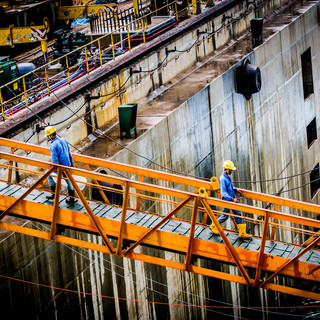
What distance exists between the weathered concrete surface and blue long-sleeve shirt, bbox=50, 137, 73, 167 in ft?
7.59

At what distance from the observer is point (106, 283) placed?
17.2 metres

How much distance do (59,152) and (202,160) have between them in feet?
32.1

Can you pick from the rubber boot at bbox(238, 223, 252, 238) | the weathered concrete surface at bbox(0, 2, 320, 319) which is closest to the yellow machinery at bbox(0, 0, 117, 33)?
the weathered concrete surface at bbox(0, 2, 320, 319)

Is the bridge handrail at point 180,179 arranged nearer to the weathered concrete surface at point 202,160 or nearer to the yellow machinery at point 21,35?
the weathered concrete surface at point 202,160

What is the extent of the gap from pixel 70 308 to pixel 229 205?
230 inches

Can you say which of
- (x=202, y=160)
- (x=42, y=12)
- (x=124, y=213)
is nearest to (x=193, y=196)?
(x=124, y=213)

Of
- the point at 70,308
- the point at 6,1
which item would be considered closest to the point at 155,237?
the point at 70,308

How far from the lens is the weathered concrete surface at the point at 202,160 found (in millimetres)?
15312

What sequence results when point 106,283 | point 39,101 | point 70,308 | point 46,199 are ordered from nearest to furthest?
point 46,199 → point 70,308 → point 106,283 → point 39,101

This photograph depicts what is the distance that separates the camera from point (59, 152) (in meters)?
12.8

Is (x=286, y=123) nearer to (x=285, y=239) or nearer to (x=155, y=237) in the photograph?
(x=285, y=239)

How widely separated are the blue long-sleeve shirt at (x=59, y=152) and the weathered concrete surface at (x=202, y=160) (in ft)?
7.59

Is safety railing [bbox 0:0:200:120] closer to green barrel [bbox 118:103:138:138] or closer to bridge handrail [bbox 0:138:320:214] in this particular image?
green barrel [bbox 118:103:138:138]

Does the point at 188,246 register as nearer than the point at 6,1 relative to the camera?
Yes
